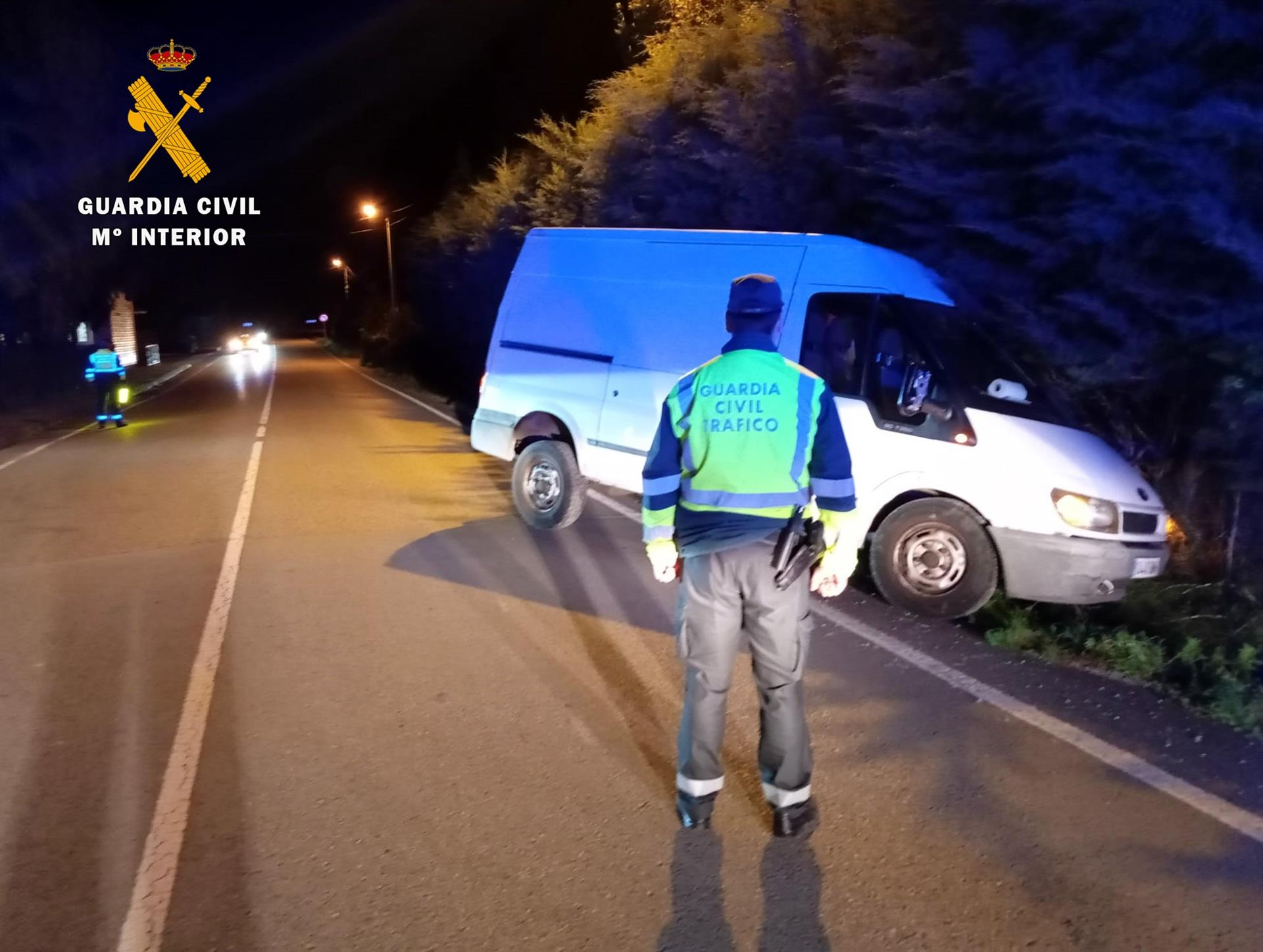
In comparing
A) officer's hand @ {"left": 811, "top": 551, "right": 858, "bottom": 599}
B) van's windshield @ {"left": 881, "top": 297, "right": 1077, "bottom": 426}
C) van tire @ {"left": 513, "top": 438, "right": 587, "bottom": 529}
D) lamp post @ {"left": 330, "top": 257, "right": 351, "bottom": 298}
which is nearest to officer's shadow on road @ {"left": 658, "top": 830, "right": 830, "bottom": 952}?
officer's hand @ {"left": 811, "top": 551, "right": 858, "bottom": 599}

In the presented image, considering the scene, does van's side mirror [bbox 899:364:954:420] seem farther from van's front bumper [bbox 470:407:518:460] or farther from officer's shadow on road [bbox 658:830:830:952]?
van's front bumper [bbox 470:407:518:460]

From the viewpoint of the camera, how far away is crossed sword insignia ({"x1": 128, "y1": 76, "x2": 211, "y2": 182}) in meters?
37.1

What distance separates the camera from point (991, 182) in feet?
25.3

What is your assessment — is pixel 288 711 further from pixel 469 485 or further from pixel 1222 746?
pixel 469 485

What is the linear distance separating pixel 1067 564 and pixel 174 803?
4791mm

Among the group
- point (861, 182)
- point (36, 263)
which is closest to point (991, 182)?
point (861, 182)

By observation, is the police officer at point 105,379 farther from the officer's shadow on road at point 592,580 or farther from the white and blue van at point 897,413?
the white and blue van at point 897,413

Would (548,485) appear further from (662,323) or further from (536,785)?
(536,785)

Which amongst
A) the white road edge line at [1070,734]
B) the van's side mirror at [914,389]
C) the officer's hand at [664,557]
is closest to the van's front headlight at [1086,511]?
the van's side mirror at [914,389]

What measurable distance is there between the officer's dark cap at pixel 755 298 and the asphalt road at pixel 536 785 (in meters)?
1.93

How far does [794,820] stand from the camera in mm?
3973

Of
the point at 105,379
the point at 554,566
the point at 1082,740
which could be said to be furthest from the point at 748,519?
the point at 105,379

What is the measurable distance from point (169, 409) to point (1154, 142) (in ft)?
74.8

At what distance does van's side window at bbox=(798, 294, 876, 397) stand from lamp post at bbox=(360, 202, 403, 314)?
38.2 m
